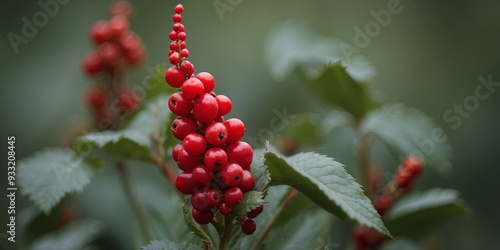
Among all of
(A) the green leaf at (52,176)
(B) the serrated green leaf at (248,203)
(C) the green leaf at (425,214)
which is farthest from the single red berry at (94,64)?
(C) the green leaf at (425,214)

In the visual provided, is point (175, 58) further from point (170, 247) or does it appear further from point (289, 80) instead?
point (289, 80)

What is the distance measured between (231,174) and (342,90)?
668 millimetres

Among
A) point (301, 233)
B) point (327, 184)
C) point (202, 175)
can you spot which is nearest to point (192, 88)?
point (202, 175)

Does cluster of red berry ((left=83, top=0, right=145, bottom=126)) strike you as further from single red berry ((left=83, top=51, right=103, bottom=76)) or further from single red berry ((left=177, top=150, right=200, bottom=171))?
single red berry ((left=177, top=150, right=200, bottom=171))

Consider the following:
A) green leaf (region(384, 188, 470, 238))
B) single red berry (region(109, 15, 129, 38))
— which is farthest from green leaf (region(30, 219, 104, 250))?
green leaf (region(384, 188, 470, 238))

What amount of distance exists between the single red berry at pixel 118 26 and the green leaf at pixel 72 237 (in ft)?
1.84

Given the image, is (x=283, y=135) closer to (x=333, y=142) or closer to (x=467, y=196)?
(x=333, y=142)

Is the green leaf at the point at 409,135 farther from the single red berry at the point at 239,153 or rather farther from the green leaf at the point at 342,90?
the single red berry at the point at 239,153

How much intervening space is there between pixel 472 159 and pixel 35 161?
1.83m

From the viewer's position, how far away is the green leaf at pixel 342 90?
1.42 m

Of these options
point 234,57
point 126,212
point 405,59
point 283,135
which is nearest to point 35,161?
point 126,212

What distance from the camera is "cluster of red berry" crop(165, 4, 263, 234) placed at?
0.91 metres

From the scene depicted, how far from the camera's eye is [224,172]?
0.90 meters

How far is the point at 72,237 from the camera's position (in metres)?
1.56
